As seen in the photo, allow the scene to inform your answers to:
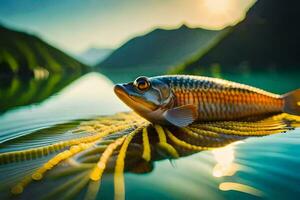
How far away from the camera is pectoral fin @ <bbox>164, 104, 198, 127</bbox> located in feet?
23.5

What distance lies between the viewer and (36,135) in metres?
7.84

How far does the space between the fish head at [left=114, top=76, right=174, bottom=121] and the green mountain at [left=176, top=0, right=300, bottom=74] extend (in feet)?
431

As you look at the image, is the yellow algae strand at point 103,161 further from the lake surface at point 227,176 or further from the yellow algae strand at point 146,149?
the yellow algae strand at point 146,149

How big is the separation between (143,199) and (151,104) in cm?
326

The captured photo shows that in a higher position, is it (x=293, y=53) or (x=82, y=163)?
(x=293, y=53)

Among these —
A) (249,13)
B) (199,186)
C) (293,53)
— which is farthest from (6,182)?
(249,13)

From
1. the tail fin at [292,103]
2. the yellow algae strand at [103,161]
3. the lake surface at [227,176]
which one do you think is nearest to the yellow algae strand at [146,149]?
the lake surface at [227,176]

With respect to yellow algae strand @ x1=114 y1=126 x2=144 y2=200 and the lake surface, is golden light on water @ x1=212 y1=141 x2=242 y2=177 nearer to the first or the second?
the lake surface

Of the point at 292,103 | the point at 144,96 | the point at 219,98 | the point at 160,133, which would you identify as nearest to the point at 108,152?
the point at 160,133

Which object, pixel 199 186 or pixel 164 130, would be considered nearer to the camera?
pixel 199 186

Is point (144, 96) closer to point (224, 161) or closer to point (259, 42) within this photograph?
point (224, 161)

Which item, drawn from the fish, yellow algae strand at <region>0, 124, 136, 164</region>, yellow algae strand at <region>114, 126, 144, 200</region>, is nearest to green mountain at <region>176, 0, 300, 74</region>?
the fish

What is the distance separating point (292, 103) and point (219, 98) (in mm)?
1993

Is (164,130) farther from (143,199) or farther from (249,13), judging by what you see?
(249,13)
